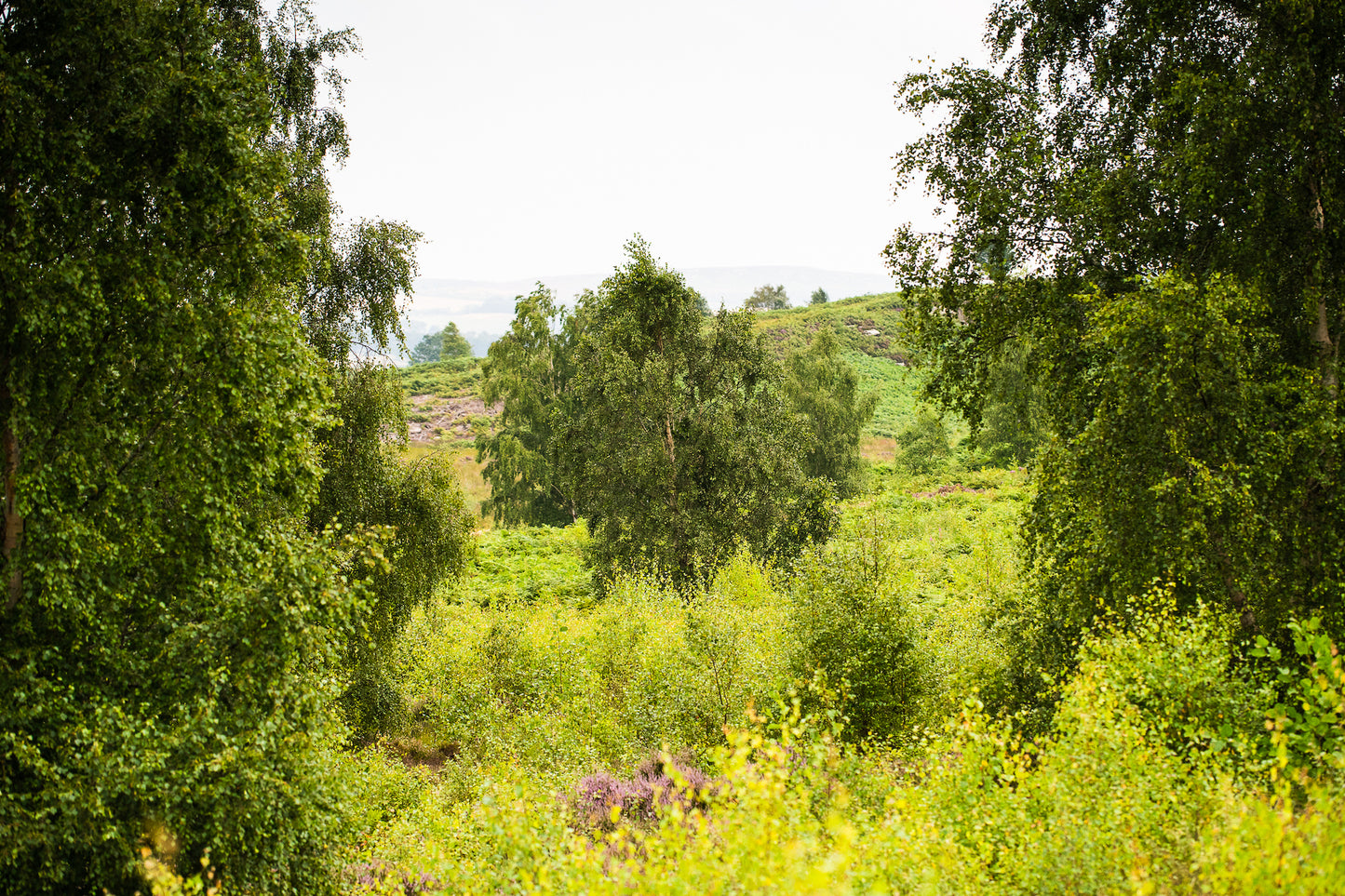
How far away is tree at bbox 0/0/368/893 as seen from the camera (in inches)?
305

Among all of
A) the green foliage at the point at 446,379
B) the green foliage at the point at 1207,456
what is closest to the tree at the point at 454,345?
the green foliage at the point at 446,379

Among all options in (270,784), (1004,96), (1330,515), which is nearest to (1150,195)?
(1004,96)

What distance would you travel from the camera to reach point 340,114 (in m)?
15.4

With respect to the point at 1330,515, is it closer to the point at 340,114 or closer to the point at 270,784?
→ the point at 270,784

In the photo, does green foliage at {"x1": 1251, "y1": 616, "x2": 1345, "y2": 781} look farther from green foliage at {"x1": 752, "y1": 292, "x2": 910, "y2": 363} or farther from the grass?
green foliage at {"x1": 752, "y1": 292, "x2": 910, "y2": 363}

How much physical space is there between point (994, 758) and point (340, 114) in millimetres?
15535

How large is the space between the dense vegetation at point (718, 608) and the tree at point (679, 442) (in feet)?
28.0

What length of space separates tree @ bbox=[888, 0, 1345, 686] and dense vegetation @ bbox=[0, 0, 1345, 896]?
0.07 m

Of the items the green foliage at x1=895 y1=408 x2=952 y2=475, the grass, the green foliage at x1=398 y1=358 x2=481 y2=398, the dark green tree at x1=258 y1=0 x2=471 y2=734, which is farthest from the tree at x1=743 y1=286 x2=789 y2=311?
the dark green tree at x1=258 y1=0 x2=471 y2=734

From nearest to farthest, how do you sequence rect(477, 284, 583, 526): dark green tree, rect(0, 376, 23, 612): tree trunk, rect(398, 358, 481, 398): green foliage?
rect(0, 376, 23, 612): tree trunk, rect(477, 284, 583, 526): dark green tree, rect(398, 358, 481, 398): green foliage

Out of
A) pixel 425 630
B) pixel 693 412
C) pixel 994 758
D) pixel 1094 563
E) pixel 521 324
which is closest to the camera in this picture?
pixel 994 758

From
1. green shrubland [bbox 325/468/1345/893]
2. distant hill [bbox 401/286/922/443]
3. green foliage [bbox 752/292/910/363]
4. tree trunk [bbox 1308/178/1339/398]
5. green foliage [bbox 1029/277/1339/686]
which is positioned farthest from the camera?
green foliage [bbox 752/292/910/363]

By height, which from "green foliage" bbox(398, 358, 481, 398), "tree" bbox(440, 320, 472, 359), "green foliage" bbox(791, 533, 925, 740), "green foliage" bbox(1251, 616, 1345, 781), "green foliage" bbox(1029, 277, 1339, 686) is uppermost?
"tree" bbox(440, 320, 472, 359)

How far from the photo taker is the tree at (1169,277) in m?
9.73
